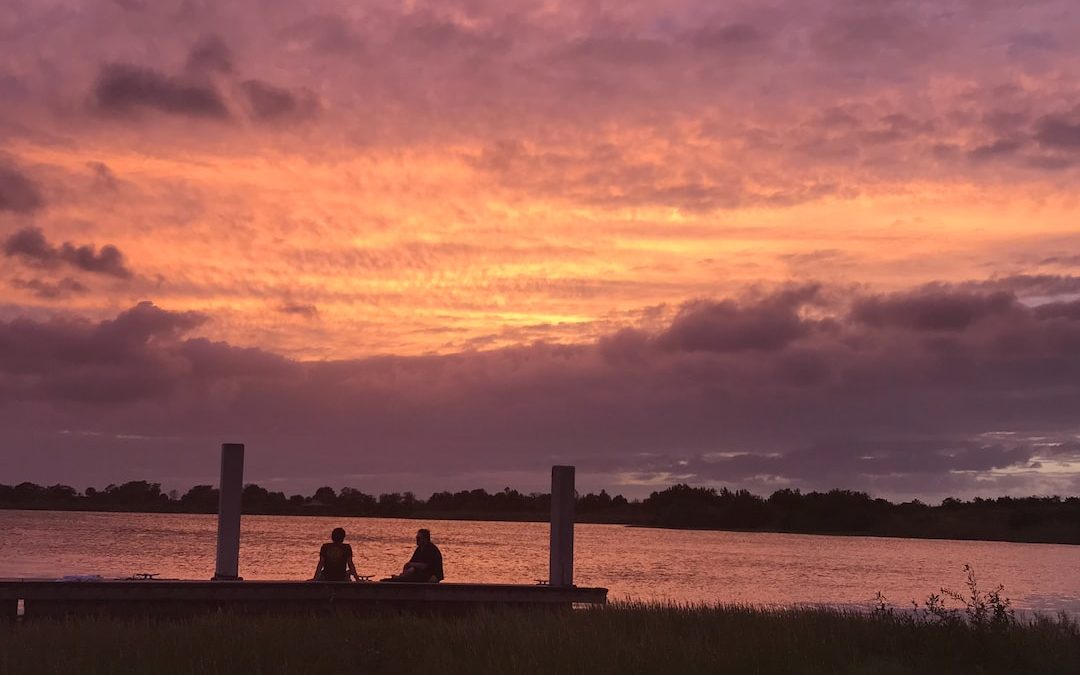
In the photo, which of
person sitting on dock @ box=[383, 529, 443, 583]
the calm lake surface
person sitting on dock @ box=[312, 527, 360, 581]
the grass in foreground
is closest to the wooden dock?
person sitting on dock @ box=[383, 529, 443, 583]

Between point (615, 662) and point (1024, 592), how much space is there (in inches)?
2097

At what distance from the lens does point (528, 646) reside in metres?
16.8

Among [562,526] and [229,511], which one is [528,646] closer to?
[562,526]

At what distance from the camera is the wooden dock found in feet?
62.1

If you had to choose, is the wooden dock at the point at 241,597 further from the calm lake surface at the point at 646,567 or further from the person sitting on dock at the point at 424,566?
the calm lake surface at the point at 646,567

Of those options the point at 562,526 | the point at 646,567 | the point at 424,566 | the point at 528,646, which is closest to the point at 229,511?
the point at 424,566

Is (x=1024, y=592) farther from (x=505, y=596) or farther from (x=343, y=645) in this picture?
(x=343, y=645)

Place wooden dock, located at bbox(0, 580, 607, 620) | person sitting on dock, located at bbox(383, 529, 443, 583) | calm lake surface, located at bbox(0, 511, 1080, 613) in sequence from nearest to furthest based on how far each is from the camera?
wooden dock, located at bbox(0, 580, 607, 620) → person sitting on dock, located at bbox(383, 529, 443, 583) → calm lake surface, located at bbox(0, 511, 1080, 613)

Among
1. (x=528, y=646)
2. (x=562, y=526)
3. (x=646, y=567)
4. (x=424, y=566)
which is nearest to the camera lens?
(x=528, y=646)

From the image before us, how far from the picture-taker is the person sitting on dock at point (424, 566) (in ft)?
71.4

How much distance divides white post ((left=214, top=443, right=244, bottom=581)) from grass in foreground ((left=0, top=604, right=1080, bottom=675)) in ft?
7.20

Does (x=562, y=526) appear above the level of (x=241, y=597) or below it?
above

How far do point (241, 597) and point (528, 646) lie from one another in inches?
229

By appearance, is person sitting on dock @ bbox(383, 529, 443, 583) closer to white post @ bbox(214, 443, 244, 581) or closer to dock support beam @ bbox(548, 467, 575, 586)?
dock support beam @ bbox(548, 467, 575, 586)
